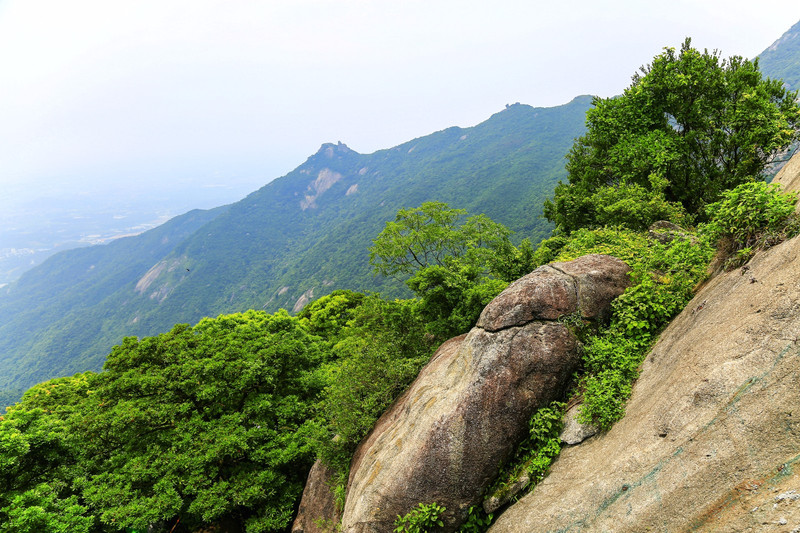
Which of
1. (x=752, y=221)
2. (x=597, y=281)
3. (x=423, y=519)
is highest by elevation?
(x=752, y=221)

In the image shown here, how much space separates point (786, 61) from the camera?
16100cm

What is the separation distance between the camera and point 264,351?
1927 centimetres

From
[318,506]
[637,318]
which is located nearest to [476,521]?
[637,318]

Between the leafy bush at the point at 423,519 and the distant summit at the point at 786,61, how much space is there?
196 m

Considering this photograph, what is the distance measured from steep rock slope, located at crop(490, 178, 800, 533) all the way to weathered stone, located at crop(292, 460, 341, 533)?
322 inches

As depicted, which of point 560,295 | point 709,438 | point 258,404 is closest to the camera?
point 709,438

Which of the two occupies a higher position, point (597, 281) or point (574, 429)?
point (597, 281)

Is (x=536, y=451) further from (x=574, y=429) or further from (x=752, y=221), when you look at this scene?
(x=752, y=221)

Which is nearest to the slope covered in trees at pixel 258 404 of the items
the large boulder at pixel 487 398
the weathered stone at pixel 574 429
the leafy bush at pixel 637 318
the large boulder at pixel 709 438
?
the leafy bush at pixel 637 318

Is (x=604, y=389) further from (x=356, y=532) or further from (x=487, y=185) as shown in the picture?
(x=487, y=185)

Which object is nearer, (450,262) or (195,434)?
(195,434)

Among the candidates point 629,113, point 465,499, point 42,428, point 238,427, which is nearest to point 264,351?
point 238,427

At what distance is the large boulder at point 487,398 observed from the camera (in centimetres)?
848

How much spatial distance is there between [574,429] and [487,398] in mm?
2026
